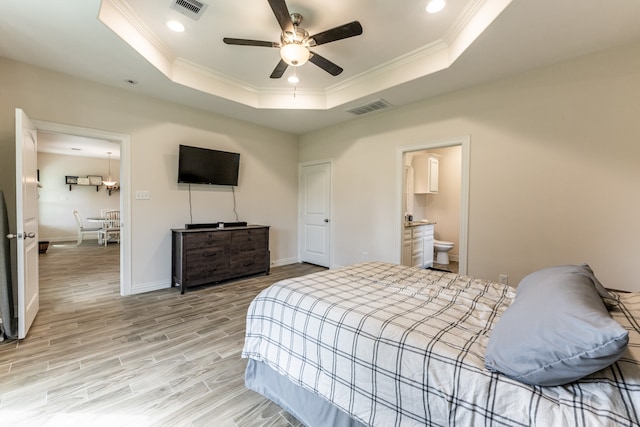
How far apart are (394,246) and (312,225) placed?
183 centimetres

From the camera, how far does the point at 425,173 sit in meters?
5.51

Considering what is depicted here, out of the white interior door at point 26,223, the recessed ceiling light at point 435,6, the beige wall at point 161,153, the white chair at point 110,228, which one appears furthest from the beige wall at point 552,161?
the white chair at point 110,228

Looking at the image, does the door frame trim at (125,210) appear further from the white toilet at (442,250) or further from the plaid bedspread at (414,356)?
the white toilet at (442,250)

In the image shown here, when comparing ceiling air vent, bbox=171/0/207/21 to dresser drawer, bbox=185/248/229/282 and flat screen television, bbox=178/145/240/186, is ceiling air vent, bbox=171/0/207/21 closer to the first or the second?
flat screen television, bbox=178/145/240/186

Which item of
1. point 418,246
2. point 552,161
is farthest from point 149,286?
point 552,161

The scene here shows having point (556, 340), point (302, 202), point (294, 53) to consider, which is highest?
point (294, 53)

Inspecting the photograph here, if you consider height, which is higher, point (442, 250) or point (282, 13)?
point (282, 13)

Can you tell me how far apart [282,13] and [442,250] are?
4.93 metres

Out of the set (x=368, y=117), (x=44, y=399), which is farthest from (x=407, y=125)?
(x=44, y=399)

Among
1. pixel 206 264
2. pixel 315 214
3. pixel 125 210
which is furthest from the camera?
pixel 315 214

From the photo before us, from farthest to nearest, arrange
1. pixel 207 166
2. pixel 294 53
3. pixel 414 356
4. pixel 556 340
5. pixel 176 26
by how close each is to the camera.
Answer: pixel 207 166, pixel 176 26, pixel 294 53, pixel 414 356, pixel 556 340

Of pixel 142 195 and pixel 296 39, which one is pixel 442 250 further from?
pixel 142 195

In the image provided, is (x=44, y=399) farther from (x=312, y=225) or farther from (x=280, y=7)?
(x=312, y=225)

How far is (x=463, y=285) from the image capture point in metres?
1.89
